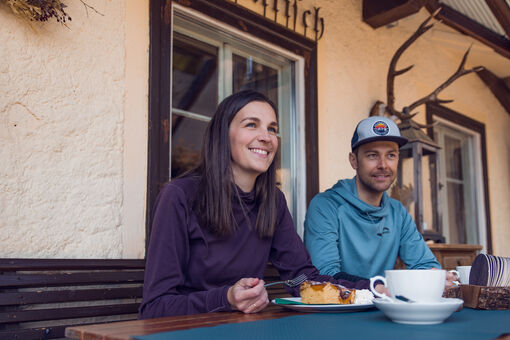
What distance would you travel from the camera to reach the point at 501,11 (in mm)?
4598

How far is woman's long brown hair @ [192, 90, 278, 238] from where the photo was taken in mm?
1818

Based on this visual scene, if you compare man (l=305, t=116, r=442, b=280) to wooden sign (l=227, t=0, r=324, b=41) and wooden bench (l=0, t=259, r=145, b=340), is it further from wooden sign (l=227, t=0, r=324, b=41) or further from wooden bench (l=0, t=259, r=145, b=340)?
wooden sign (l=227, t=0, r=324, b=41)

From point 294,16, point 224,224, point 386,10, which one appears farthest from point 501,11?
point 224,224

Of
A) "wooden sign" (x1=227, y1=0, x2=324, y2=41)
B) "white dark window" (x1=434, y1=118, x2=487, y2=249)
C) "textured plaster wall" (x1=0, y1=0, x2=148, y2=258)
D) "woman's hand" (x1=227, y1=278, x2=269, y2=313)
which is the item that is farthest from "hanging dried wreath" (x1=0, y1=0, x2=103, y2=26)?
"white dark window" (x1=434, y1=118, x2=487, y2=249)

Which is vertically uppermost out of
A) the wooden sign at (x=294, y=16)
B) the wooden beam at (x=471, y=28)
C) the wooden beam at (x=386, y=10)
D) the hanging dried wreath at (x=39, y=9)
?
the wooden beam at (x=471, y=28)

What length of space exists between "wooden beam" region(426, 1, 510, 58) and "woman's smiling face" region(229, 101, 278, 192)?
3.19m

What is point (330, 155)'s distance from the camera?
12.6ft

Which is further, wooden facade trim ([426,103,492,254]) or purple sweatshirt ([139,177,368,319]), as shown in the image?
wooden facade trim ([426,103,492,254])

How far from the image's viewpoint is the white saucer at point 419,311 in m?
1.09

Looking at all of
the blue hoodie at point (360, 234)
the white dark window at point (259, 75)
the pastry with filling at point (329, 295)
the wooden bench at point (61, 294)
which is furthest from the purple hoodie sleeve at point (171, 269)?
the white dark window at point (259, 75)

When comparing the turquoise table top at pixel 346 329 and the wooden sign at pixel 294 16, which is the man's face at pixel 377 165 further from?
the turquoise table top at pixel 346 329

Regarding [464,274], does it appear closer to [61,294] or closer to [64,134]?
[61,294]

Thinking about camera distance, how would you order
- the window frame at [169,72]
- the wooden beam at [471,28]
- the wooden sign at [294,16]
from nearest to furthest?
the window frame at [169,72]
the wooden sign at [294,16]
the wooden beam at [471,28]

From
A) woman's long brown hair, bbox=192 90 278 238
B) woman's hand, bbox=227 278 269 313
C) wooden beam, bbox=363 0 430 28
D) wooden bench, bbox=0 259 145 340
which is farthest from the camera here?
wooden beam, bbox=363 0 430 28
